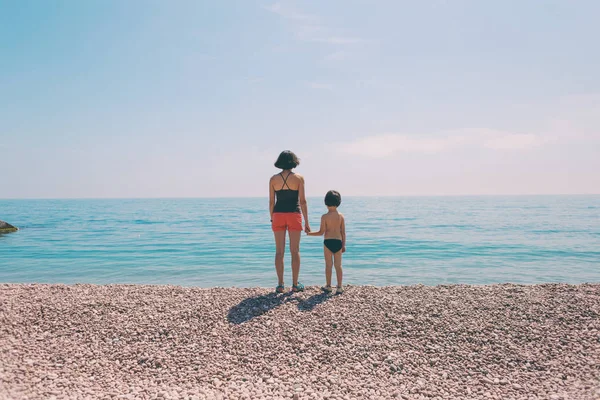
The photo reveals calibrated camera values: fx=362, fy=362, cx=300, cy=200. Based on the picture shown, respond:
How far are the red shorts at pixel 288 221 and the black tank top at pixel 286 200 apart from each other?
0.10 metres

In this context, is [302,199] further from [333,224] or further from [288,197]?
[333,224]

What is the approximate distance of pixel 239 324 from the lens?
20.5 feet

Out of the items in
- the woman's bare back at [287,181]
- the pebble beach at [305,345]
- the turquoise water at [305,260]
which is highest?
the woman's bare back at [287,181]

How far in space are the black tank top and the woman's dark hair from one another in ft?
0.55

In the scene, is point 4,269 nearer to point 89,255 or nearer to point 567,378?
point 89,255

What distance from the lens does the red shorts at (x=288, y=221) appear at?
292 inches

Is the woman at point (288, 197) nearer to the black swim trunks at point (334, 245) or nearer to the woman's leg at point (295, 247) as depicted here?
the woman's leg at point (295, 247)

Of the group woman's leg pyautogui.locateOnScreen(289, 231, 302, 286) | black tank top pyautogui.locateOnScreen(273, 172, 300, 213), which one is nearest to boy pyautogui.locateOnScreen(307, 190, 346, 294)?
woman's leg pyautogui.locateOnScreen(289, 231, 302, 286)

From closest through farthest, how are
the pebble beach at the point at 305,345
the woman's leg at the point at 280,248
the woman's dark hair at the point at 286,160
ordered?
the pebble beach at the point at 305,345 → the woman's dark hair at the point at 286,160 → the woman's leg at the point at 280,248

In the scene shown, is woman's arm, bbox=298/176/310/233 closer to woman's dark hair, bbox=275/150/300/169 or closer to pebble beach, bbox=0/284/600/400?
woman's dark hair, bbox=275/150/300/169

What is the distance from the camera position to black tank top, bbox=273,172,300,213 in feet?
24.2

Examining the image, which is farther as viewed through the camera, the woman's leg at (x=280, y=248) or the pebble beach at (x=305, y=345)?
the woman's leg at (x=280, y=248)

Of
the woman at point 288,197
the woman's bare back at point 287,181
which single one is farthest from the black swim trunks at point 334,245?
the woman's bare back at point 287,181

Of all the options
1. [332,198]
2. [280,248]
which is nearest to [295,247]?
[280,248]
